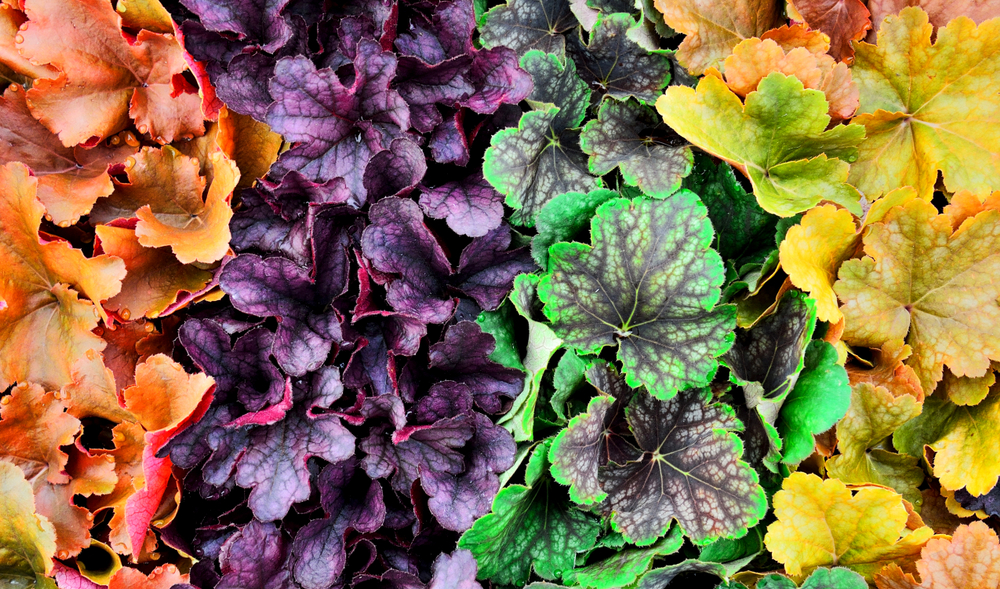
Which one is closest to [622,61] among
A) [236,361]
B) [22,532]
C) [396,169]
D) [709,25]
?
[709,25]

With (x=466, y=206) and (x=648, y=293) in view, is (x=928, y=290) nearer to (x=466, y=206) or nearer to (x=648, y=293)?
(x=648, y=293)

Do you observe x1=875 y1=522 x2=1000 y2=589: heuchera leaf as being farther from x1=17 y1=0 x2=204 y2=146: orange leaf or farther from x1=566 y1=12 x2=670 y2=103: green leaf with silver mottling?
x1=17 y1=0 x2=204 y2=146: orange leaf

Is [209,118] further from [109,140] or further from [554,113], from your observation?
[554,113]

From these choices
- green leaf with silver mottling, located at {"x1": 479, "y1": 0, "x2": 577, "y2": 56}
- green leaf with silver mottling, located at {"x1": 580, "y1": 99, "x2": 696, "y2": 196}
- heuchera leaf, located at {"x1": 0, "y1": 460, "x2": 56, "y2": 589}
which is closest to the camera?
heuchera leaf, located at {"x1": 0, "y1": 460, "x2": 56, "y2": 589}

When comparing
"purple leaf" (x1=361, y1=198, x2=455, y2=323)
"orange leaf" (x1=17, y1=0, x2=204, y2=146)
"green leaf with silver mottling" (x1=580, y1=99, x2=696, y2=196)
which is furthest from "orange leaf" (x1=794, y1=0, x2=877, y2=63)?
"orange leaf" (x1=17, y1=0, x2=204, y2=146)

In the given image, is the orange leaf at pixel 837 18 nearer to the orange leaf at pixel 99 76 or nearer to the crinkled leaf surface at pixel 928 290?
the crinkled leaf surface at pixel 928 290

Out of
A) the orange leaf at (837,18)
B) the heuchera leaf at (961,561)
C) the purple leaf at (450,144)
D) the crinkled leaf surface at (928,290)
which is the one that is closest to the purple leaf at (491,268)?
the purple leaf at (450,144)

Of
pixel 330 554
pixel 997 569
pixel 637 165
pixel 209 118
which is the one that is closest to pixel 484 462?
pixel 330 554
